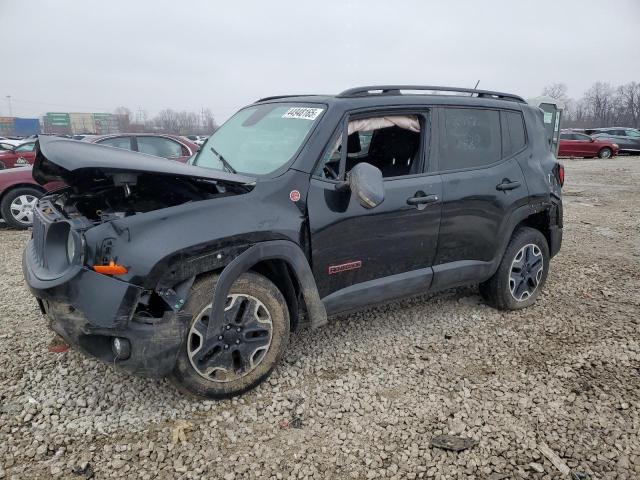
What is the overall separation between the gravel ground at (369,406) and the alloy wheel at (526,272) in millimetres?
212

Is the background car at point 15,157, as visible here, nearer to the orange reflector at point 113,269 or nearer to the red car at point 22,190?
the red car at point 22,190

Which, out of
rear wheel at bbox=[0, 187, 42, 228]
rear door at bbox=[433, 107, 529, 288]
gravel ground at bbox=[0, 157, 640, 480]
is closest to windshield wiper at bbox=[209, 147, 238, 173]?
gravel ground at bbox=[0, 157, 640, 480]

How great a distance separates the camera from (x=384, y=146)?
12.0ft

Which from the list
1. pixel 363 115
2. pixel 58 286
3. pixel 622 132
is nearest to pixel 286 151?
pixel 363 115

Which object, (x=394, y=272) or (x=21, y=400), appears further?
(x=394, y=272)

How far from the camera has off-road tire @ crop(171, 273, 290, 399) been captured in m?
2.49

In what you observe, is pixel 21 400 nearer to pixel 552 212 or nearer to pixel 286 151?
pixel 286 151

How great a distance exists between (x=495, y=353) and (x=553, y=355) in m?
0.42

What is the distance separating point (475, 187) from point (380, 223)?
3.24 ft

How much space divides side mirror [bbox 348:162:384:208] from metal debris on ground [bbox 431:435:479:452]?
136 cm

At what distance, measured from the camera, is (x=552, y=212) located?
414cm

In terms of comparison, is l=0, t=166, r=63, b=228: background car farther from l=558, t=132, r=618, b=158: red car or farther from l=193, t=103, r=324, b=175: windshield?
l=558, t=132, r=618, b=158: red car

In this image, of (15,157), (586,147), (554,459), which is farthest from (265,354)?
(586,147)

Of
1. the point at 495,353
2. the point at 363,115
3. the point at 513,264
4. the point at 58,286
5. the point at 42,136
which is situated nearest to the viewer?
the point at 58,286
